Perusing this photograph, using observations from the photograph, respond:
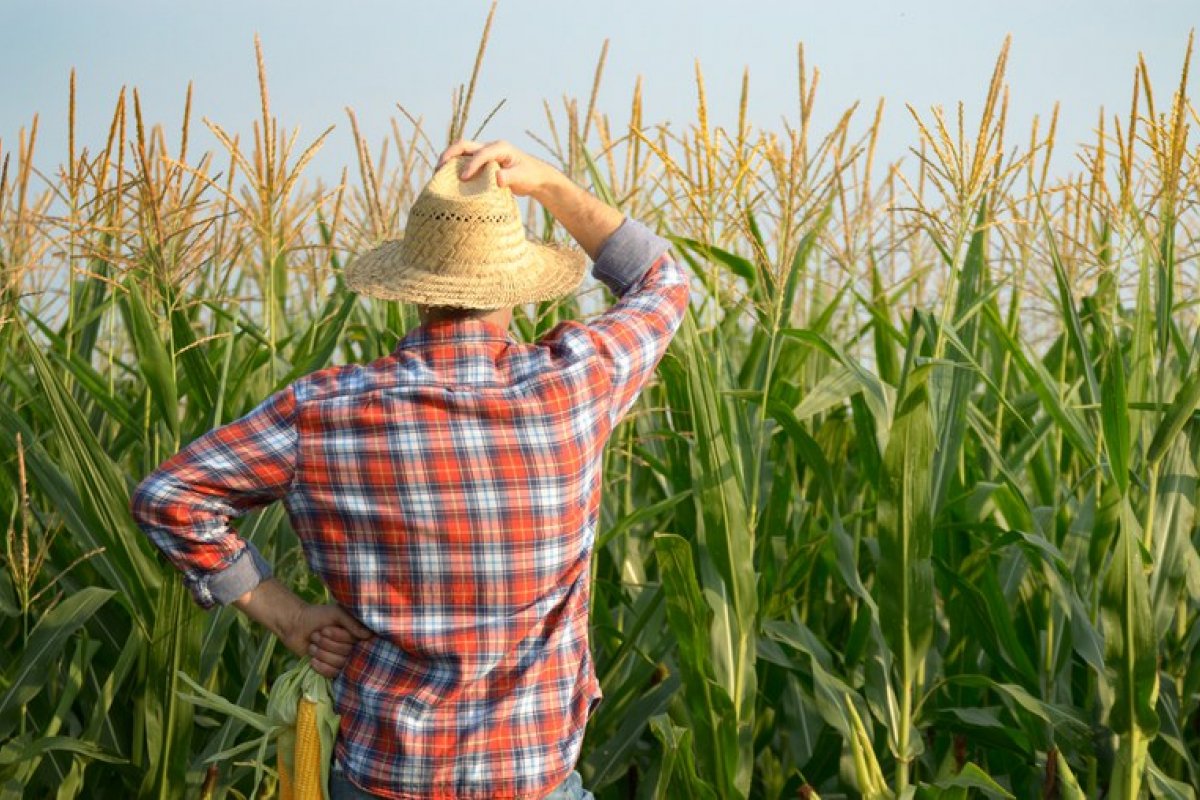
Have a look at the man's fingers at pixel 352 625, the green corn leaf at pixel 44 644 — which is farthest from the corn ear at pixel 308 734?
the green corn leaf at pixel 44 644

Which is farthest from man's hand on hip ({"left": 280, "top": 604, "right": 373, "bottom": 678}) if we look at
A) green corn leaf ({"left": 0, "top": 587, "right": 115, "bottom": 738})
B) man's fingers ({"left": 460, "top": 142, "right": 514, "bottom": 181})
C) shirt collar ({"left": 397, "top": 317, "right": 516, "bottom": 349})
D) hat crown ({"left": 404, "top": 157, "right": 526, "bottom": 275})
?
green corn leaf ({"left": 0, "top": 587, "right": 115, "bottom": 738})

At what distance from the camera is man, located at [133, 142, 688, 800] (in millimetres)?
2201

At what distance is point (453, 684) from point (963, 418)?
1.44 m

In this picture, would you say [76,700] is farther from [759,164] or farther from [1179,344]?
[1179,344]

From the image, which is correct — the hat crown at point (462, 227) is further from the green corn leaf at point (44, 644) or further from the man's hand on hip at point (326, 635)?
the green corn leaf at point (44, 644)

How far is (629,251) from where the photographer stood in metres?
2.57

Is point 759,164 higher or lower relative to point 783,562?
higher

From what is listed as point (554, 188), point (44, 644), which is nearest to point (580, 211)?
point (554, 188)

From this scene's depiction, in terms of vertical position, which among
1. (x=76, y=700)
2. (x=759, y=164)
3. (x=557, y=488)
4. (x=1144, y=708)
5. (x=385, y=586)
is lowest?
(x=76, y=700)

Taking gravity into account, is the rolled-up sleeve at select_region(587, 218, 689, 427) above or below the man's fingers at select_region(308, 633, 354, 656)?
above

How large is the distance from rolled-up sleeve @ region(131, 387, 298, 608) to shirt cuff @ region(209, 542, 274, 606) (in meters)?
0.02

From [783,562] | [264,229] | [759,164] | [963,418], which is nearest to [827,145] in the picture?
[759,164]

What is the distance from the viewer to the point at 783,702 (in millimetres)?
3531

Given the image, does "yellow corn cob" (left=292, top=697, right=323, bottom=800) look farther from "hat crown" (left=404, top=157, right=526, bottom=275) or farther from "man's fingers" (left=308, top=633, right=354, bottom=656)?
"hat crown" (left=404, top=157, right=526, bottom=275)
